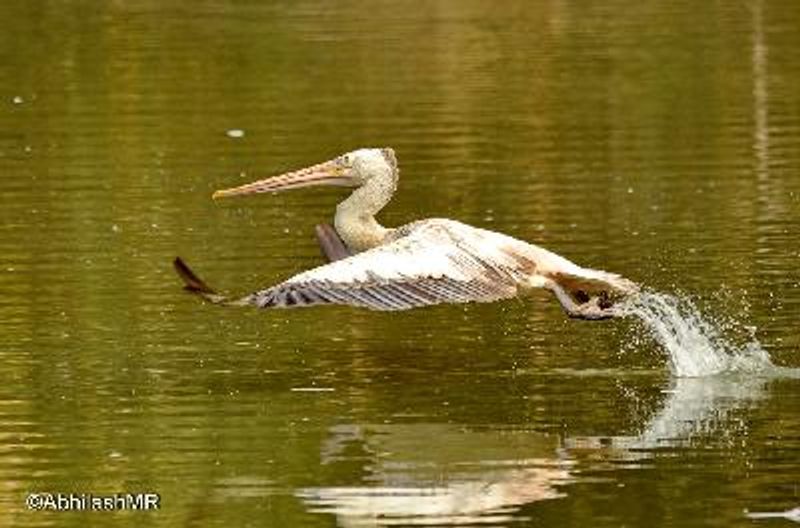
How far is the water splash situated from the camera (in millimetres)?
16250

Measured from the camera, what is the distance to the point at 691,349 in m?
16.4

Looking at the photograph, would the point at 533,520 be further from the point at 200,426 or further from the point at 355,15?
the point at 355,15

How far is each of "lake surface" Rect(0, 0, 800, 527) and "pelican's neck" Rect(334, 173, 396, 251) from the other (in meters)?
0.68

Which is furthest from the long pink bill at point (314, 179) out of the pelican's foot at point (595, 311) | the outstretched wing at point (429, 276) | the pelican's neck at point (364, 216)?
the pelican's foot at point (595, 311)

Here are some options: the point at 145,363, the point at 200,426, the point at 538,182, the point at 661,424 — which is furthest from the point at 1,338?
the point at 538,182

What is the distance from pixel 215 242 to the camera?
835 inches

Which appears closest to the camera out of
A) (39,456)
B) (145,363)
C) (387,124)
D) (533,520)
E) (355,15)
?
(533,520)

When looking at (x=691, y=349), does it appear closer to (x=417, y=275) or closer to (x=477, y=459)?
(x=417, y=275)

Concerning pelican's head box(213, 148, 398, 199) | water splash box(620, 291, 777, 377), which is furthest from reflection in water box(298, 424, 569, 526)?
pelican's head box(213, 148, 398, 199)

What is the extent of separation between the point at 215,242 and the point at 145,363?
4.57 metres

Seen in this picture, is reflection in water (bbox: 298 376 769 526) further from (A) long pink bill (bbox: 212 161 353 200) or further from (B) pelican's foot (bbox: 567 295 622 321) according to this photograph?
(A) long pink bill (bbox: 212 161 353 200)

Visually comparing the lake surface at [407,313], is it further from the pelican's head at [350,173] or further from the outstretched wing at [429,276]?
the pelican's head at [350,173]

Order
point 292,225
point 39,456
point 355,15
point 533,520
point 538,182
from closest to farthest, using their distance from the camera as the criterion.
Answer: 1. point 533,520
2. point 39,456
3. point 292,225
4. point 538,182
5. point 355,15

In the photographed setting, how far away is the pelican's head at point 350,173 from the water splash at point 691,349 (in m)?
1.38
